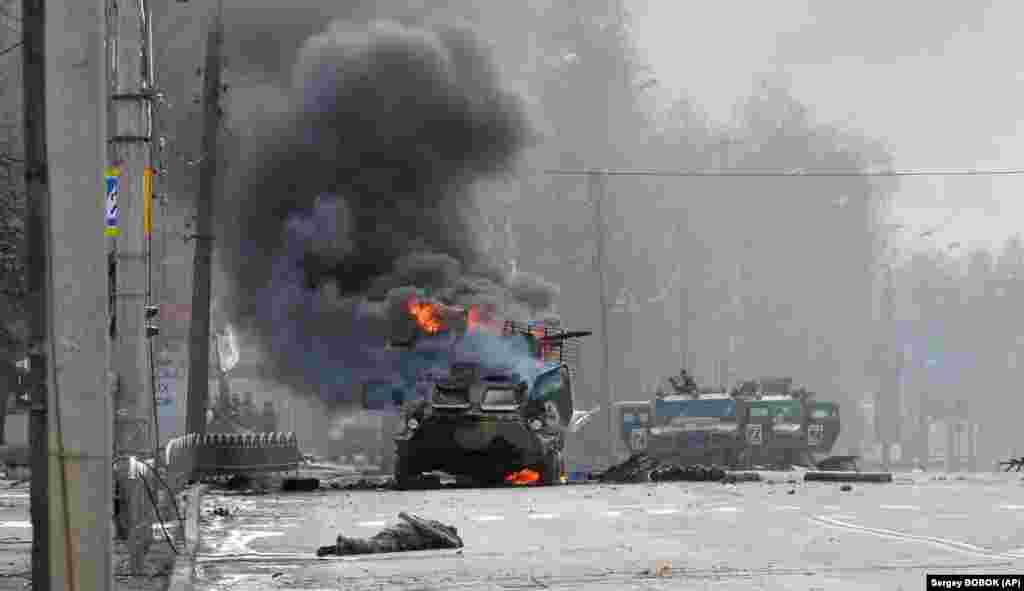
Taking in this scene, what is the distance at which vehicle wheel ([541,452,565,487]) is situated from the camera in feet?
82.2

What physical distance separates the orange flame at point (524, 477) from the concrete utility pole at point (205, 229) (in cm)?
805

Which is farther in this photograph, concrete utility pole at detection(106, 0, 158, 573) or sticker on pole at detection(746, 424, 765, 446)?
sticker on pole at detection(746, 424, 765, 446)

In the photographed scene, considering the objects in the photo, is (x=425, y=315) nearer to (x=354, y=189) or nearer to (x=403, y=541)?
(x=354, y=189)

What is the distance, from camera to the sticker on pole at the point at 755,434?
127 ft

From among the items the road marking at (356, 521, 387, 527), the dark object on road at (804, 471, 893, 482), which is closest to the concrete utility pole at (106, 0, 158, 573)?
the road marking at (356, 521, 387, 527)

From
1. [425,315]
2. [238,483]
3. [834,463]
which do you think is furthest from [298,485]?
[834,463]

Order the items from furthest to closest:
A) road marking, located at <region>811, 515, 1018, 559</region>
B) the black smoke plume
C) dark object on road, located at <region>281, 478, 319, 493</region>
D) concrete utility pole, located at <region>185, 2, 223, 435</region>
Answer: the black smoke plume < concrete utility pole, located at <region>185, 2, 223, 435</region> < dark object on road, located at <region>281, 478, 319, 493</region> < road marking, located at <region>811, 515, 1018, 559</region>

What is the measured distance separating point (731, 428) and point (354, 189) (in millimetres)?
10976

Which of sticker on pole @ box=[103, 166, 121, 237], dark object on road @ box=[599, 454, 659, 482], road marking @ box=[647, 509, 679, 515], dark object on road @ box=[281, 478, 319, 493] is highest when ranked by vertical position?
sticker on pole @ box=[103, 166, 121, 237]

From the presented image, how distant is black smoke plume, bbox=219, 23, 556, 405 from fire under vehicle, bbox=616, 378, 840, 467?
537 cm

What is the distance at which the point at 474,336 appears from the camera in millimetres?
28094

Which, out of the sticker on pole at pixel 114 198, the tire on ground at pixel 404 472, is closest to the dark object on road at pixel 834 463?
the tire on ground at pixel 404 472

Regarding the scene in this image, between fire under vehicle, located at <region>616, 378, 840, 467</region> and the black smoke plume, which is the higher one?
the black smoke plume

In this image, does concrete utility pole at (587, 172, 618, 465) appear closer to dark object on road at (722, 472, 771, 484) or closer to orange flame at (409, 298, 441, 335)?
orange flame at (409, 298, 441, 335)
